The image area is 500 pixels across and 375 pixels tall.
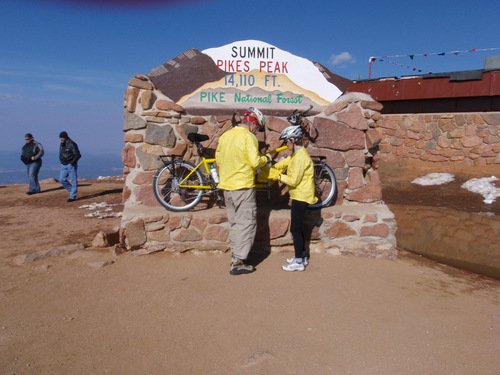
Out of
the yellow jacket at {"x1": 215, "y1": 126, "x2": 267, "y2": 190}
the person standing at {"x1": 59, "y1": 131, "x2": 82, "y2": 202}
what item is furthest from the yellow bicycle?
the person standing at {"x1": 59, "y1": 131, "x2": 82, "y2": 202}

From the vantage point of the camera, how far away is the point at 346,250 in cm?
524

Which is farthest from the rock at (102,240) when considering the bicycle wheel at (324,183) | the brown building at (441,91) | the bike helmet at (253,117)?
the brown building at (441,91)

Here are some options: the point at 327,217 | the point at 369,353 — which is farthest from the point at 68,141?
the point at 369,353

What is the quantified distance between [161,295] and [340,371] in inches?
77.4

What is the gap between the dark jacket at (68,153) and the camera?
9.02 metres

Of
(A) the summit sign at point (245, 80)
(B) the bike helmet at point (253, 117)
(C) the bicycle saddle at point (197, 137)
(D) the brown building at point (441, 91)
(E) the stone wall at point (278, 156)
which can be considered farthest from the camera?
(D) the brown building at point (441, 91)

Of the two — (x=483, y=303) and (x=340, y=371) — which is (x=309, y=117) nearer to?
(x=483, y=303)

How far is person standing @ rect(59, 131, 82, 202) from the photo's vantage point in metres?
8.99

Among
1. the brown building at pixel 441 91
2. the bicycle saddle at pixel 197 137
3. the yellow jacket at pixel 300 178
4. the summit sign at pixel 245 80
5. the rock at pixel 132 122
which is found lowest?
the yellow jacket at pixel 300 178

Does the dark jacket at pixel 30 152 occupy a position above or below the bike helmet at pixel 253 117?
below

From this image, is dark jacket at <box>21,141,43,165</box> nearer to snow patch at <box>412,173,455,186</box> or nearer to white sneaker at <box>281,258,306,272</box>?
white sneaker at <box>281,258,306,272</box>

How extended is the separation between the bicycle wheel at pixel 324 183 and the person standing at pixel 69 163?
6.12 meters

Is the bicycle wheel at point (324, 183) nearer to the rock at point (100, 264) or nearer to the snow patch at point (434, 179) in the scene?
the rock at point (100, 264)

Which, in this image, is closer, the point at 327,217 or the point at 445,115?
the point at 327,217
